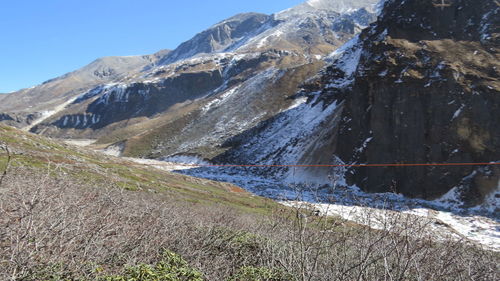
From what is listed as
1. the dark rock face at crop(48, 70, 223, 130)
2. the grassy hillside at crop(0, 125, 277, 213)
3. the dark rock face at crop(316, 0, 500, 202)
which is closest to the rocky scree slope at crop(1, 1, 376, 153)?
the dark rock face at crop(48, 70, 223, 130)

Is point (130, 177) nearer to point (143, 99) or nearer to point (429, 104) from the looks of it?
point (429, 104)

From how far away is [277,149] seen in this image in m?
62.0

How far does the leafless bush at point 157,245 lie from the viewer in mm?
5598

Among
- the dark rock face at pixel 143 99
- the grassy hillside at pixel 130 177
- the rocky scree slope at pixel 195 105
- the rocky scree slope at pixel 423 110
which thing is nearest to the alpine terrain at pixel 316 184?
the rocky scree slope at pixel 423 110

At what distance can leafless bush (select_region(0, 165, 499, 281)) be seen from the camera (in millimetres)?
5598

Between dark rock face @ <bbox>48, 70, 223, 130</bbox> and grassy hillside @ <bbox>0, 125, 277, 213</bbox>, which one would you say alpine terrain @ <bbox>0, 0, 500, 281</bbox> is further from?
dark rock face @ <bbox>48, 70, 223, 130</bbox>

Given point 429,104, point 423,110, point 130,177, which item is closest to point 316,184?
point 423,110

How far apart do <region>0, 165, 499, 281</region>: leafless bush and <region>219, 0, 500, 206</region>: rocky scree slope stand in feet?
→ 74.5

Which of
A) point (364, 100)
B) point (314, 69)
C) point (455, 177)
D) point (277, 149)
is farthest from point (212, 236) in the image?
point (314, 69)

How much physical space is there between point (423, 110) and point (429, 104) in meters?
0.90

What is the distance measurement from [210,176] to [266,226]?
41.5 metres

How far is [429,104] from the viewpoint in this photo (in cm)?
3991

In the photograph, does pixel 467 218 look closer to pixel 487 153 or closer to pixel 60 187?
pixel 487 153

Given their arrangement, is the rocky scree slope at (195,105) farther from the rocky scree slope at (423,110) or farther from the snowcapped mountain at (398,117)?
the rocky scree slope at (423,110)
